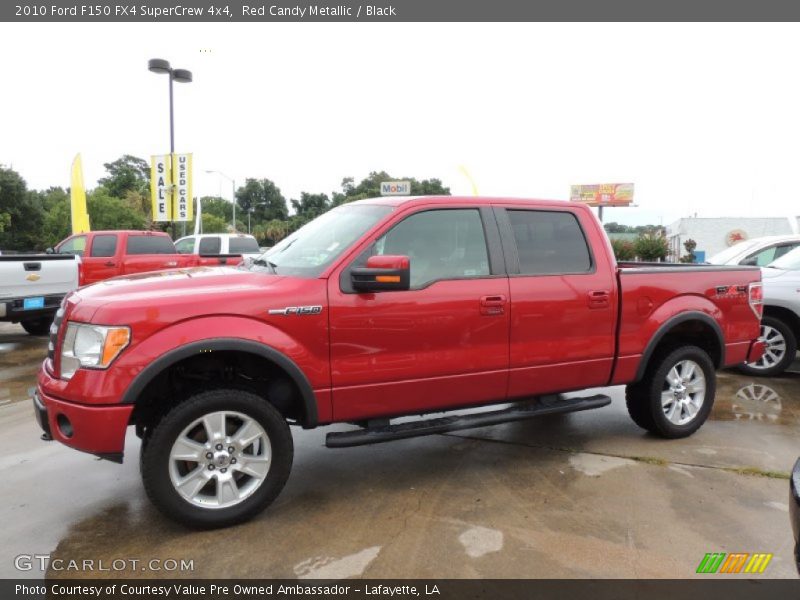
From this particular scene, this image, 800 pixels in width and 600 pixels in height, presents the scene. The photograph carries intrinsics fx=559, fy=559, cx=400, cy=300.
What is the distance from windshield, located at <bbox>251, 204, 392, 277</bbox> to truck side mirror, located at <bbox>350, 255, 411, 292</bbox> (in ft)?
0.85

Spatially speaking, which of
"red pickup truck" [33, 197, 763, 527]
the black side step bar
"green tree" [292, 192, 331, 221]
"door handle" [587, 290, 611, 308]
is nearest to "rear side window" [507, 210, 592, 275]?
"red pickup truck" [33, 197, 763, 527]

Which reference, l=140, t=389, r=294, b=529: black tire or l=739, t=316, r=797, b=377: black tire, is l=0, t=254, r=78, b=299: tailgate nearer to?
l=140, t=389, r=294, b=529: black tire

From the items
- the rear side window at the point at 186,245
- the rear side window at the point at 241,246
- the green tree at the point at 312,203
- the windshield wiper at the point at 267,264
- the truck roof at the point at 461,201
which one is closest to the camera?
the windshield wiper at the point at 267,264

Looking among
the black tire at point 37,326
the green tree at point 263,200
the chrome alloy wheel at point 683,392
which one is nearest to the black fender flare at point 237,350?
the chrome alloy wheel at point 683,392

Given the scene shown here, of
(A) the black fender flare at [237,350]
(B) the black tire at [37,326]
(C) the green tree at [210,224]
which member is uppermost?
(C) the green tree at [210,224]

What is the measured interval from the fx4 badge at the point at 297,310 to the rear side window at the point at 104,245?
1007 centimetres

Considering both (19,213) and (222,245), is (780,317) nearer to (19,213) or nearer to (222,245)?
(222,245)

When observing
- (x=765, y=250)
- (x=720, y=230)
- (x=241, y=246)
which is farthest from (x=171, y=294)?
(x=720, y=230)

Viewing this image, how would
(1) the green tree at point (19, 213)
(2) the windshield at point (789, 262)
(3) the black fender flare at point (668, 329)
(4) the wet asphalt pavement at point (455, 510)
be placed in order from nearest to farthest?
1. (4) the wet asphalt pavement at point (455, 510)
2. (3) the black fender flare at point (668, 329)
3. (2) the windshield at point (789, 262)
4. (1) the green tree at point (19, 213)

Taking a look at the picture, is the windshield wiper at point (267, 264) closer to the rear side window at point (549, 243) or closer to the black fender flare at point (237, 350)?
the black fender flare at point (237, 350)

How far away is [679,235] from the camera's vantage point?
149 ft

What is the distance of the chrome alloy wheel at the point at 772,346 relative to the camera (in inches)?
269

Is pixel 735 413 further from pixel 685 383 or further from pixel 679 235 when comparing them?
pixel 679 235

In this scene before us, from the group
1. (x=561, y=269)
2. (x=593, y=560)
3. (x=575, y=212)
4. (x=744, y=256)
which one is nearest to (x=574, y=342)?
(x=561, y=269)
